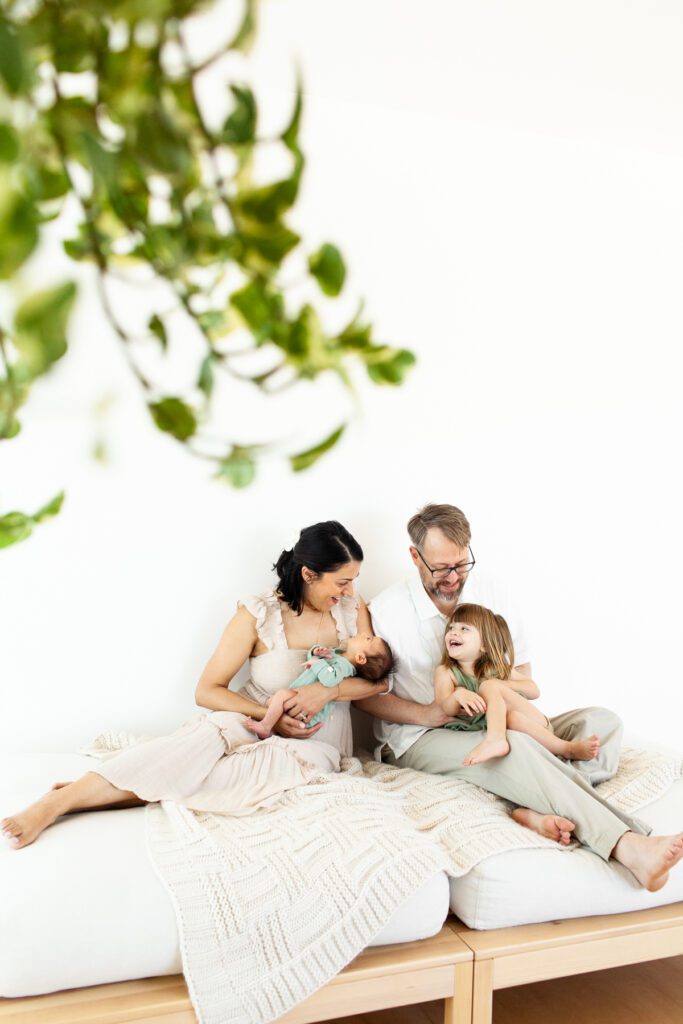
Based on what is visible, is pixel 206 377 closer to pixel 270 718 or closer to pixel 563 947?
pixel 563 947

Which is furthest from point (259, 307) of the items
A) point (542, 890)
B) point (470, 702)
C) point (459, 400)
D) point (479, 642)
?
point (459, 400)

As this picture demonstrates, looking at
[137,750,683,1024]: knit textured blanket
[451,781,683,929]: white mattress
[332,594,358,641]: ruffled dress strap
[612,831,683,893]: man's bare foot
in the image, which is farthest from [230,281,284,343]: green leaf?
[332,594,358,641]: ruffled dress strap

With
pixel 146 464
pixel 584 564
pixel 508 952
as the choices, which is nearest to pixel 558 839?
pixel 508 952

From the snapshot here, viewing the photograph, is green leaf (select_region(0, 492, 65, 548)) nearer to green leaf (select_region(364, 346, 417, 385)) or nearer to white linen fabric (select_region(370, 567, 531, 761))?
green leaf (select_region(364, 346, 417, 385))

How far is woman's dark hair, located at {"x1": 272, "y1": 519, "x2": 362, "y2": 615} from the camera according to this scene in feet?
8.61

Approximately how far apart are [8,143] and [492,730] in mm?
2157

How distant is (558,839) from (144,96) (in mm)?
2040

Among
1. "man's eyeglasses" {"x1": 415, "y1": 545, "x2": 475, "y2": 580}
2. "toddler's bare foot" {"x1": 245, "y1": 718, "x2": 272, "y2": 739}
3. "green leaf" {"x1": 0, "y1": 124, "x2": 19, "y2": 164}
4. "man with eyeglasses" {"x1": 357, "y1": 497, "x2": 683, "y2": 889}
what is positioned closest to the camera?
"green leaf" {"x1": 0, "y1": 124, "x2": 19, "y2": 164}

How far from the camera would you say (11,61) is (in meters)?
0.30

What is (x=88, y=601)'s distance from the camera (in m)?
2.69

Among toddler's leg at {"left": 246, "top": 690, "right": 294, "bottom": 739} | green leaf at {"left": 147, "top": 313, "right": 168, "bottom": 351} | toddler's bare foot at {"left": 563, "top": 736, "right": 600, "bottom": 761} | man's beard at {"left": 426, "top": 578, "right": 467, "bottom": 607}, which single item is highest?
green leaf at {"left": 147, "top": 313, "right": 168, "bottom": 351}

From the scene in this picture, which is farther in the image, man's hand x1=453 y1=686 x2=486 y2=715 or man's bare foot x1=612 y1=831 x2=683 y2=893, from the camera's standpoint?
man's hand x1=453 y1=686 x2=486 y2=715

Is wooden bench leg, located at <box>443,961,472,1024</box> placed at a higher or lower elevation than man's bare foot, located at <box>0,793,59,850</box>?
lower

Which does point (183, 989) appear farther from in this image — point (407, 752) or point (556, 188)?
point (556, 188)
